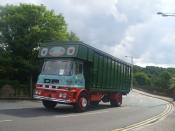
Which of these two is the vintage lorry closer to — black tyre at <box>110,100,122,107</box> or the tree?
black tyre at <box>110,100,122,107</box>

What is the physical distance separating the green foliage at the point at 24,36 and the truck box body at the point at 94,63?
11020 mm

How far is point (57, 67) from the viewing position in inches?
952

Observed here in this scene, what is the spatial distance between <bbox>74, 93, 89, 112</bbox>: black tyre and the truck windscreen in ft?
5.69

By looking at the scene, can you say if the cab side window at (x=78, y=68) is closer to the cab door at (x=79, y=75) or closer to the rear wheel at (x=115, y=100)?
the cab door at (x=79, y=75)

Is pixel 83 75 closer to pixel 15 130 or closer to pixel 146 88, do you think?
pixel 15 130

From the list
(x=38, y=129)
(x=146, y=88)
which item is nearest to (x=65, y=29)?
(x=38, y=129)

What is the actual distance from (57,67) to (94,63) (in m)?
2.92

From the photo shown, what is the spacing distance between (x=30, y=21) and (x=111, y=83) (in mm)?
15674

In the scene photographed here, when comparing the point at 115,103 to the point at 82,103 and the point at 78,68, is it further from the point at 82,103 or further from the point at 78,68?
the point at 78,68

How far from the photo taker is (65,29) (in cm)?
4612

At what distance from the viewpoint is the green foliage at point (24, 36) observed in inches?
1640

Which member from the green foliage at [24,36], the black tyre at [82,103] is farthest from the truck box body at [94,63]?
the green foliage at [24,36]

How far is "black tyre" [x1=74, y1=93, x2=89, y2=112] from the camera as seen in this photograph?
2431cm

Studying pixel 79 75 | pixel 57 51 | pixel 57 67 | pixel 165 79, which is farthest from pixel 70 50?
pixel 165 79
